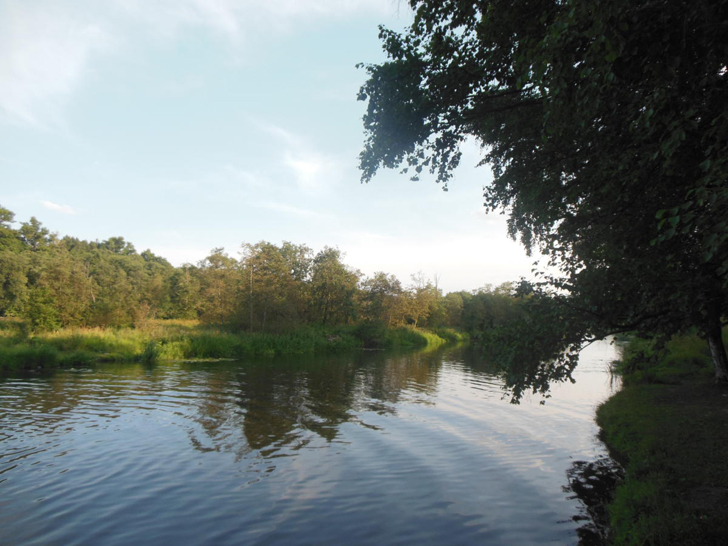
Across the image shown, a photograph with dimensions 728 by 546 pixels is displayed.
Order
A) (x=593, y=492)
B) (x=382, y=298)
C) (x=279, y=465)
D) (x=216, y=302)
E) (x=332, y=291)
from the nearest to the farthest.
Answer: (x=593, y=492), (x=279, y=465), (x=216, y=302), (x=332, y=291), (x=382, y=298)

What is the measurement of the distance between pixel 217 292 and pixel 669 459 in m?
41.2

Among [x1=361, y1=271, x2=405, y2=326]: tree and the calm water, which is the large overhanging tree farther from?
[x1=361, y1=271, x2=405, y2=326]: tree

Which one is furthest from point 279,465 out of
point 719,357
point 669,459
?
point 719,357

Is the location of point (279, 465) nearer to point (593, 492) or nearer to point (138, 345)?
point (593, 492)

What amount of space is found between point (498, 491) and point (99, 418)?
428 inches

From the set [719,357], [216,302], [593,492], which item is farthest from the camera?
[216,302]

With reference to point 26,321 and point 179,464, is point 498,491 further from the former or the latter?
point 26,321

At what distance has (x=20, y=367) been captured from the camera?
20141 millimetres

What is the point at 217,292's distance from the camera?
43.2 meters

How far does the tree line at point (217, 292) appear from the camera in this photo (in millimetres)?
31214

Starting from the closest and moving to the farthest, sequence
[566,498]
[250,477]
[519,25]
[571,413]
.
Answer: [519,25] → [566,498] → [250,477] → [571,413]

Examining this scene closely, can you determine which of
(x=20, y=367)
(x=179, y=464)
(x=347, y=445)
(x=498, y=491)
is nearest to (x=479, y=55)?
(x=498, y=491)

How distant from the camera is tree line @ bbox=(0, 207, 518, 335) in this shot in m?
31.2

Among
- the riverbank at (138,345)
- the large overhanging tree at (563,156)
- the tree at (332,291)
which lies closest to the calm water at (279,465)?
the large overhanging tree at (563,156)
